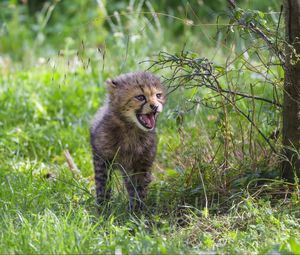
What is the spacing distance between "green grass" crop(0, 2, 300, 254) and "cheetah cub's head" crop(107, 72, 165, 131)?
0.16 meters

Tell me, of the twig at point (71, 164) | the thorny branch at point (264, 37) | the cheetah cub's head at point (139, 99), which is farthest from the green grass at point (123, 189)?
the thorny branch at point (264, 37)

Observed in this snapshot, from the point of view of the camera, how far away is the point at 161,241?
4074 millimetres

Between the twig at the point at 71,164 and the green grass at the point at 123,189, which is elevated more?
the green grass at the point at 123,189

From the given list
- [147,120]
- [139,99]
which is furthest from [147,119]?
[139,99]

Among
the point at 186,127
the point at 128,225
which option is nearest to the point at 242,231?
the point at 128,225

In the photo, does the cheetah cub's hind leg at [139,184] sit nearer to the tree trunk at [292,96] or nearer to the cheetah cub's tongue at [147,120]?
the cheetah cub's tongue at [147,120]

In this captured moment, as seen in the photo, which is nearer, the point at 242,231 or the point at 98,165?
the point at 242,231

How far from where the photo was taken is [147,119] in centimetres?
543

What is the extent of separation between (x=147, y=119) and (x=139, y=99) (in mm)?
162

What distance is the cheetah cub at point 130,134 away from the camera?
5434mm

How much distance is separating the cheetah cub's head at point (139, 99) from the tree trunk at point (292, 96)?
92cm

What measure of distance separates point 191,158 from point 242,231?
112cm

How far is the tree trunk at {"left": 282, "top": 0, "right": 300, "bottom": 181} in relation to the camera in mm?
4965

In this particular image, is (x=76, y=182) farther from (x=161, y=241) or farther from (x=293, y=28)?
(x=293, y=28)
